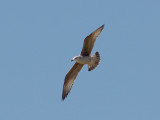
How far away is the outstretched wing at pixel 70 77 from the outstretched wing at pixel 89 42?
0.96m

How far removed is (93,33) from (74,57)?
4.36 feet

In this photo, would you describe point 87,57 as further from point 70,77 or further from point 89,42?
point 70,77

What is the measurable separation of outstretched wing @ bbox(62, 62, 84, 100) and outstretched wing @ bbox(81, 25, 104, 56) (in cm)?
96

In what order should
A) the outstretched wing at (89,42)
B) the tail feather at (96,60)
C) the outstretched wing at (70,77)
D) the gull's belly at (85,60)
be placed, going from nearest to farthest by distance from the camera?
the outstretched wing at (89,42)
the gull's belly at (85,60)
the tail feather at (96,60)
the outstretched wing at (70,77)

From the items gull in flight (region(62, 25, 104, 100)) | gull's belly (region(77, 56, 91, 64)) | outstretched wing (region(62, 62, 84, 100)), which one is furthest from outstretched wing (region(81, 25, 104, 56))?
outstretched wing (region(62, 62, 84, 100))

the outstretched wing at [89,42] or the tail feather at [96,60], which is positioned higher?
the outstretched wing at [89,42]

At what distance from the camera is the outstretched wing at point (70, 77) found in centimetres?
2256

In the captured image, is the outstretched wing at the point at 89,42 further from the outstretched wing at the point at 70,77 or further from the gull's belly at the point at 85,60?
the outstretched wing at the point at 70,77

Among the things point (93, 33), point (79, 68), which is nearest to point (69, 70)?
point (79, 68)

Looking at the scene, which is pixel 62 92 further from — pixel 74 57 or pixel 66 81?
pixel 74 57

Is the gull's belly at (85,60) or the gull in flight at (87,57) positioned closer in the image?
the gull in flight at (87,57)

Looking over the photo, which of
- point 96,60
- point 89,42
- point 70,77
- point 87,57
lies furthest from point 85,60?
point 70,77

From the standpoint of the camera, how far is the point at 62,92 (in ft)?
75.8

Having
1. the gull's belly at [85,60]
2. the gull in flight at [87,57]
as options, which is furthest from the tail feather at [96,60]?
the gull's belly at [85,60]
